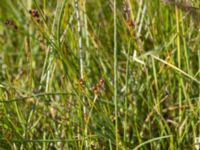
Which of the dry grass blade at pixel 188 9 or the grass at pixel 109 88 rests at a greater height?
the dry grass blade at pixel 188 9

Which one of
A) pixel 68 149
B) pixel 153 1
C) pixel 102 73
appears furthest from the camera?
pixel 153 1

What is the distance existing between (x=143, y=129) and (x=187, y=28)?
386mm

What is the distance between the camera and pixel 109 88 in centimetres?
186

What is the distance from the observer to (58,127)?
170cm

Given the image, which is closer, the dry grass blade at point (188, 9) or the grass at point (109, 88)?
the dry grass blade at point (188, 9)

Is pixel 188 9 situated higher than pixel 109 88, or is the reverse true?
pixel 188 9

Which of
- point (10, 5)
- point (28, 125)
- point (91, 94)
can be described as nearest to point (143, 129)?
point (91, 94)

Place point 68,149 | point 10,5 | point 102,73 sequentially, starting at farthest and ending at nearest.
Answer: point 10,5
point 102,73
point 68,149

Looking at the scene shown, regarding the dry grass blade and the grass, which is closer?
the dry grass blade

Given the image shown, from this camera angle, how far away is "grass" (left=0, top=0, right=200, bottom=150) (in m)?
1.59

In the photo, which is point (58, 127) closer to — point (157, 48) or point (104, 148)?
point (104, 148)

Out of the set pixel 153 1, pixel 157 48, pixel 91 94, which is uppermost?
pixel 153 1

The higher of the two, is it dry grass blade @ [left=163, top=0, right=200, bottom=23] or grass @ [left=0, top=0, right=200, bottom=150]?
dry grass blade @ [left=163, top=0, right=200, bottom=23]

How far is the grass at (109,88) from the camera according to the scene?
5.22ft
